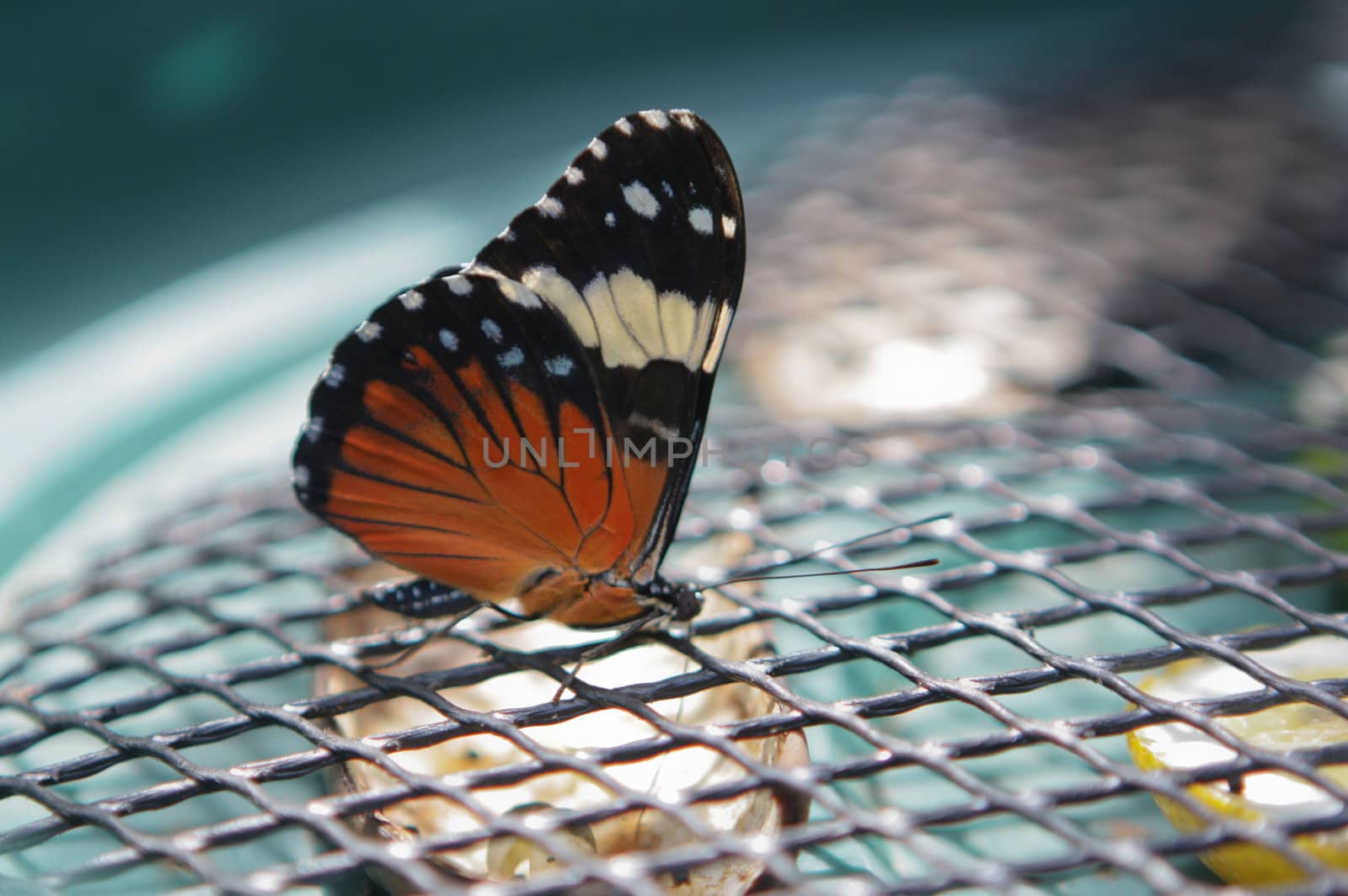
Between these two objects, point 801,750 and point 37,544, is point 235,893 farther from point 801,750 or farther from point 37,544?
point 37,544

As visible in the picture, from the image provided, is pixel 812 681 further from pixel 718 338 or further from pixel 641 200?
pixel 641 200

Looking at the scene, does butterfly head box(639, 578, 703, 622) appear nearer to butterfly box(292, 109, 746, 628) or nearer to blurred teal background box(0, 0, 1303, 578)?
butterfly box(292, 109, 746, 628)

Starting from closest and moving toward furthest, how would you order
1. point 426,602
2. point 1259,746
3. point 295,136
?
point 1259,746, point 426,602, point 295,136

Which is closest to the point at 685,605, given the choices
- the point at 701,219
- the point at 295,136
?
the point at 701,219

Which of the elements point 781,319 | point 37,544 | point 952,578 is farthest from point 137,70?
point 952,578

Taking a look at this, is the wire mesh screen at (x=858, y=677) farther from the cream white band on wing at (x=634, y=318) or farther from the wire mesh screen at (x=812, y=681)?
the cream white band on wing at (x=634, y=318)

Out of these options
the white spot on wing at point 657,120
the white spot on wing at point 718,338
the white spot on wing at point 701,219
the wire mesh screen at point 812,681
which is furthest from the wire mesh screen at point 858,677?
the white spot on wing at point 657,120
